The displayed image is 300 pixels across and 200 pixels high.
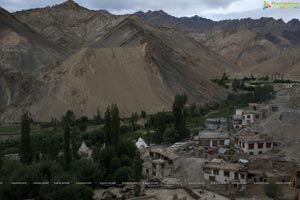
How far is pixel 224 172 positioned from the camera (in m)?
25.9

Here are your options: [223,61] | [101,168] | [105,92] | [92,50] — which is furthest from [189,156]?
[223,61]

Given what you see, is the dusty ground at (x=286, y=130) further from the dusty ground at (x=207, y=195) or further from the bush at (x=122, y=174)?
the bush at (x=122, y=174)

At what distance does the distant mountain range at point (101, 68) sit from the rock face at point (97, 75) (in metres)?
0.12

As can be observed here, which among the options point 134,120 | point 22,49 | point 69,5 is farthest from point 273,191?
point 69,5

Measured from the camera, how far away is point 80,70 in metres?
63.0

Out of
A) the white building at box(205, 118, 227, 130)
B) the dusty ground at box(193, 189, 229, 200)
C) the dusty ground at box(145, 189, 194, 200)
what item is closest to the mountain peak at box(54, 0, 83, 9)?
the white building at box(205, 118, 227, 130)

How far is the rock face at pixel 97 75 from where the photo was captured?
58.6 metres

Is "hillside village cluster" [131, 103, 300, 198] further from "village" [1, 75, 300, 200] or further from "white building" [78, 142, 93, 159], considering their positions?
"white building" [78, 142, 93, 159]

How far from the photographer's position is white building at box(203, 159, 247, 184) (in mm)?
25172

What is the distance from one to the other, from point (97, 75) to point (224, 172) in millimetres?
39912

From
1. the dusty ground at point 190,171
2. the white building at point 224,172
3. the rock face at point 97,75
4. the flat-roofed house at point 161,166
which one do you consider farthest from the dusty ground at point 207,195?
the rock face at point 97,75

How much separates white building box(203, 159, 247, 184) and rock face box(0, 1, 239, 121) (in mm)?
30585

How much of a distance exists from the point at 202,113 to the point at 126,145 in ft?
80.4

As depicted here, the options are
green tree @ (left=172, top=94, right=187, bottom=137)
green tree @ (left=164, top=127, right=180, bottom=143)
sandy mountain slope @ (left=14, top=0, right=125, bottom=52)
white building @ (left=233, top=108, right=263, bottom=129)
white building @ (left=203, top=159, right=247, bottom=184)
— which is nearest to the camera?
white building @ (left=203, top=159, right=247, bottom=184)
